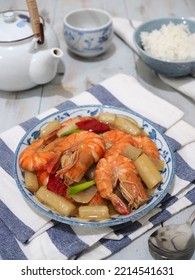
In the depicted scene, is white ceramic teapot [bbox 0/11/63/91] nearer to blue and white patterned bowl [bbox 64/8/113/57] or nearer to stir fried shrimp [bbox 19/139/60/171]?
blue and white patterned bowl [bbox 64/8/113/57]

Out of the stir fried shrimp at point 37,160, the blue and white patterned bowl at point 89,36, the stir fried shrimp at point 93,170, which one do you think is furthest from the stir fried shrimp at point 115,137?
the blue and white patterned bowl at point 89,36

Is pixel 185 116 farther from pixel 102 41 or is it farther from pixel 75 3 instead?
pixel 75 3

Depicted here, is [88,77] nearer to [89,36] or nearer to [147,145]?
[89,36]

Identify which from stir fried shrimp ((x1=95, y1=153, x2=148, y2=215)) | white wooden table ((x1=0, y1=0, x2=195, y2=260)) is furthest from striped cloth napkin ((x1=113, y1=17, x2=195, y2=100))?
stir fried shrimp ((x1=95, y1=153, x2=148, y2=215))

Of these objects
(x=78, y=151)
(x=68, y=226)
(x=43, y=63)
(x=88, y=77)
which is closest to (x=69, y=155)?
(x=78, y=151)

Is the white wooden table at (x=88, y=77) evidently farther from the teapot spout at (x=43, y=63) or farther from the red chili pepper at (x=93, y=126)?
the red chili pepper at (x=93, y=126)
